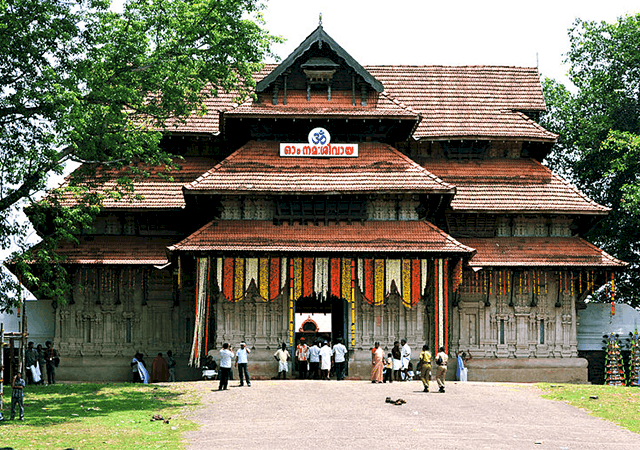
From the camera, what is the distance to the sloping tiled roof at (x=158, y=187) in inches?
1528

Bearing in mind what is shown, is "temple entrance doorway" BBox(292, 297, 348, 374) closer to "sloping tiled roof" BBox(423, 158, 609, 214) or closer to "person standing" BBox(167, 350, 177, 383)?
"person standing" BBox(167, 350, 177, 383)

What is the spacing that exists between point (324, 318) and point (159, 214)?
448 inches

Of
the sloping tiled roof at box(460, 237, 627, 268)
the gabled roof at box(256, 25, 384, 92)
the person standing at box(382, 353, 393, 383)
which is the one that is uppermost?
the gabled roof at box(256, 25, 384, 92)

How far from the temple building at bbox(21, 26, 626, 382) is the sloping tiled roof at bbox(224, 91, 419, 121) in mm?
80

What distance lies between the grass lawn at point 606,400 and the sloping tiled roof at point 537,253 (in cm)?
650

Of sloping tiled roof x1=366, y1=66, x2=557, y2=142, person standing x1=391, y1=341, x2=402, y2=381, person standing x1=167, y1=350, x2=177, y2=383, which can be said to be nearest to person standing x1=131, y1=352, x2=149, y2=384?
person standing x1=167, y1=350, x2=177, y2=383

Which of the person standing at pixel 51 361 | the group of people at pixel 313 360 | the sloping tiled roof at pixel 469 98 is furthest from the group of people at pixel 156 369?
the sloping tiled roof at pixel 469 98

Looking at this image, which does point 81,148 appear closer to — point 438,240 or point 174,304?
point 174,304

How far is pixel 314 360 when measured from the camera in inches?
1391

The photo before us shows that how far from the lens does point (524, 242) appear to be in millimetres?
39656

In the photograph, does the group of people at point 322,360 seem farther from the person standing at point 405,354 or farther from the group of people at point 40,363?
the group of people at point 40,363

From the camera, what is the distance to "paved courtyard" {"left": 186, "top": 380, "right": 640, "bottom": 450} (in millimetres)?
20641

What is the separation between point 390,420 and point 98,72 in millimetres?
14315

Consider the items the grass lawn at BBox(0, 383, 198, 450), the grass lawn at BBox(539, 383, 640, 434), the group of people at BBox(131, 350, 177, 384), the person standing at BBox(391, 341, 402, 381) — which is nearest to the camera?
the grass lawn at BBox(0, 383, 198, 450)
